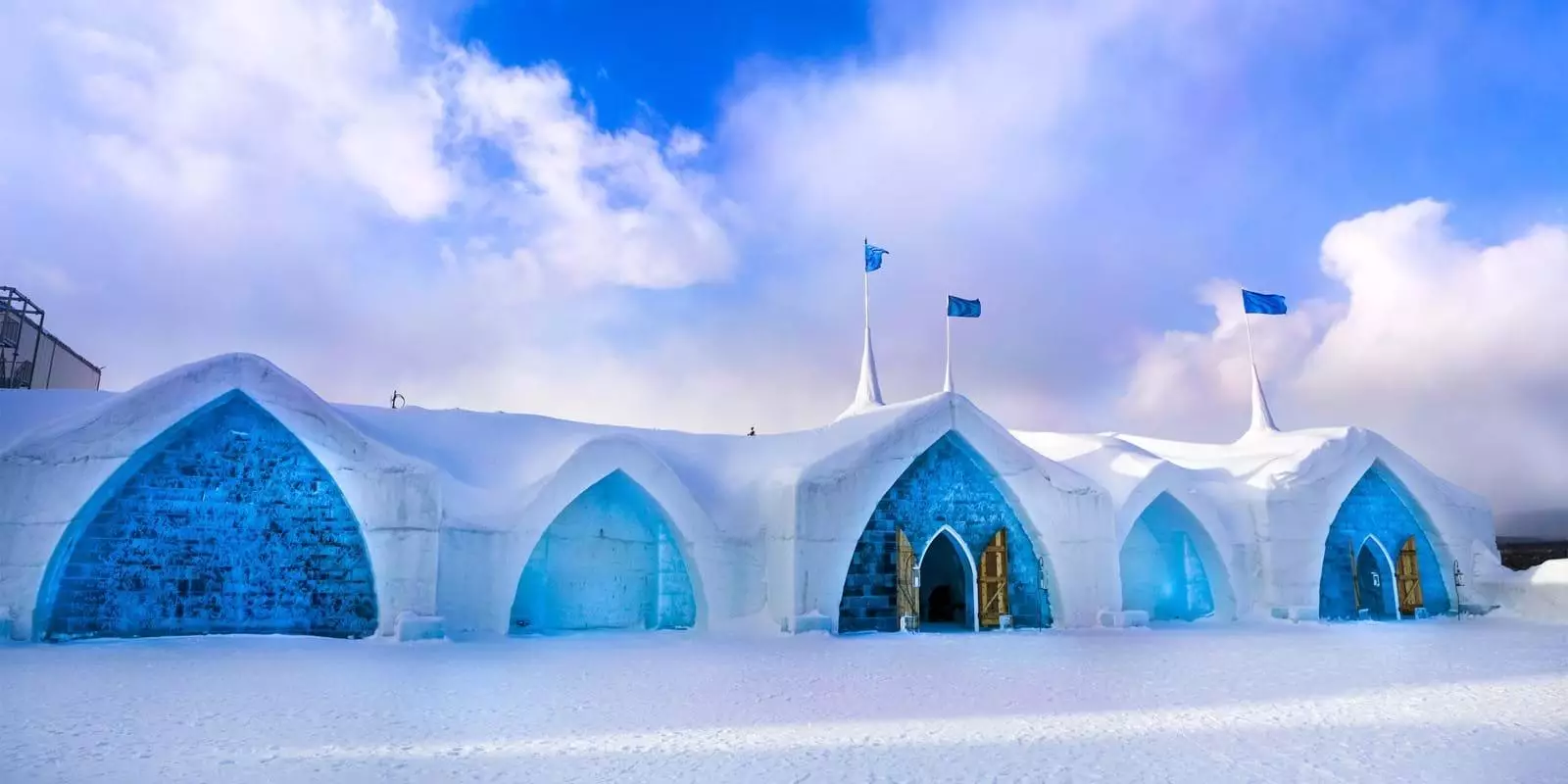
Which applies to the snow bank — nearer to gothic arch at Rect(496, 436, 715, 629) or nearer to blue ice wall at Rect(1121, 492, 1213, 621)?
blue ice wall at Rect(1121, 492, 1213, 621)

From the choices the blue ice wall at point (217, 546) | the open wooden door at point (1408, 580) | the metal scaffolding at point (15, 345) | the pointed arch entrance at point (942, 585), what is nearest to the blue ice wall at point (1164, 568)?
the pointed arch entrance at point (942, 585)

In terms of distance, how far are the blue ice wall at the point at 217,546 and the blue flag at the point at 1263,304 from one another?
23.0 m

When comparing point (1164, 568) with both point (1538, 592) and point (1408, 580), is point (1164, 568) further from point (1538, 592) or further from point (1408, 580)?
point (1538, 592)

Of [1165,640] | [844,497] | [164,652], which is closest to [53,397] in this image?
[164,652]

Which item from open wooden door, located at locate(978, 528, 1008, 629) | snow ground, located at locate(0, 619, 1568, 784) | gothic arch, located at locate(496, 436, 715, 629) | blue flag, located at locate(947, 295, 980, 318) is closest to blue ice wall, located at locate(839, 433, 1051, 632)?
open wooden door, located at locate(978, 528, 1008, 629)

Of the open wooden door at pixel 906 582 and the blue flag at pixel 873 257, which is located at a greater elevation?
the blue flag at pixel 873 257

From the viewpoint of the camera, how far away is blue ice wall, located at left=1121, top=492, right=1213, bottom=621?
1908cm

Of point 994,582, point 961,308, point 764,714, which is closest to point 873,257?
point 961,308

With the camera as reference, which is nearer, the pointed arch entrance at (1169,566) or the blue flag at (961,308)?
the pointed arch entrance at (1169,566)

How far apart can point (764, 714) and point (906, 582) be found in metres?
9.30

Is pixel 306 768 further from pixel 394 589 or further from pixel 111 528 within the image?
pixel 111 528

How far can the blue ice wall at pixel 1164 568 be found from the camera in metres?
19.1

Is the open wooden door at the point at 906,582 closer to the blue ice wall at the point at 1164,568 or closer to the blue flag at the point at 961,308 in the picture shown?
the blue ice wall at the point at 1164,568

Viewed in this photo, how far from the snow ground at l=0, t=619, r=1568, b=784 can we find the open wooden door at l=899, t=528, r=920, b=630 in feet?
13.0
